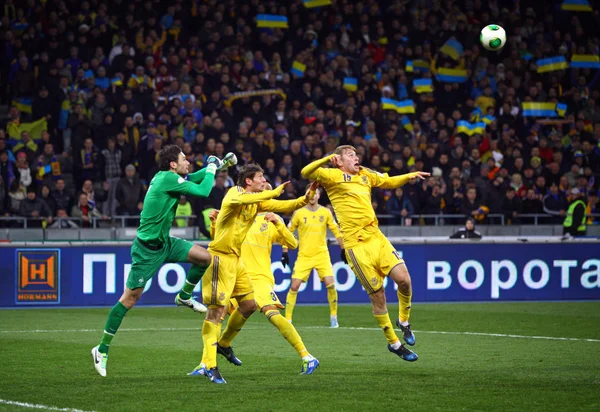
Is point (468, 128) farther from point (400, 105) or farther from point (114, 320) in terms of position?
point (114, 320)

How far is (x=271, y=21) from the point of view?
25938 millimetres

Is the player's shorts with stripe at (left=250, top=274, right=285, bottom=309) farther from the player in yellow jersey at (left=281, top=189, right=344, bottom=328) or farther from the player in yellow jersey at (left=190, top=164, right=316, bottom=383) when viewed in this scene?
the player in yellow jersey at (left=281, top=189, right=344, bottom=328)

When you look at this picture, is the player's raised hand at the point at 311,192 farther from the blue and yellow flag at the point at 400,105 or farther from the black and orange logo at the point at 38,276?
the blue and yellow flag at the point at 400,105

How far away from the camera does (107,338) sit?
404 inches

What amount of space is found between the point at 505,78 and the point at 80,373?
62.7ft

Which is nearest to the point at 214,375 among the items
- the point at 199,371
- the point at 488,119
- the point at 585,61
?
the point at 199,371

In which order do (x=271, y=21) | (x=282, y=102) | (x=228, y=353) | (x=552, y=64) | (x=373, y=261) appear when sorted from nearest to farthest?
(x=228, y=353) → (x=373, y=261) → (x=282, y=102) → (x=271, y=21) → (x=552, y=64)

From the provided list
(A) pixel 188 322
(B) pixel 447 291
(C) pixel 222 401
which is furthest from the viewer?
(B) pixel 447 291

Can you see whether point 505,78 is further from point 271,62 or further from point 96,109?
point 96,109

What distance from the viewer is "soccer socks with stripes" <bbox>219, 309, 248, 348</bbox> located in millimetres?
10844

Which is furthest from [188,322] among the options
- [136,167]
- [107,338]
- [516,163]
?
[516,163]

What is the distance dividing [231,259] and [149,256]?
868 millimetres

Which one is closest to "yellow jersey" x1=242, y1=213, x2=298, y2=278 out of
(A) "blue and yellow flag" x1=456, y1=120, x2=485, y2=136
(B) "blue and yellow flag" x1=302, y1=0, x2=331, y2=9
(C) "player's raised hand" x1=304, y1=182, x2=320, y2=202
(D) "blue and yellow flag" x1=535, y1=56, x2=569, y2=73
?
(C) "player's raised hand" x1=304, y1=182, x2=320, y2=202

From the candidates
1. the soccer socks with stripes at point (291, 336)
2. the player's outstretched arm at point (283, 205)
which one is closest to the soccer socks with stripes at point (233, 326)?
the soccer socks with stripes at point (291, 336)
